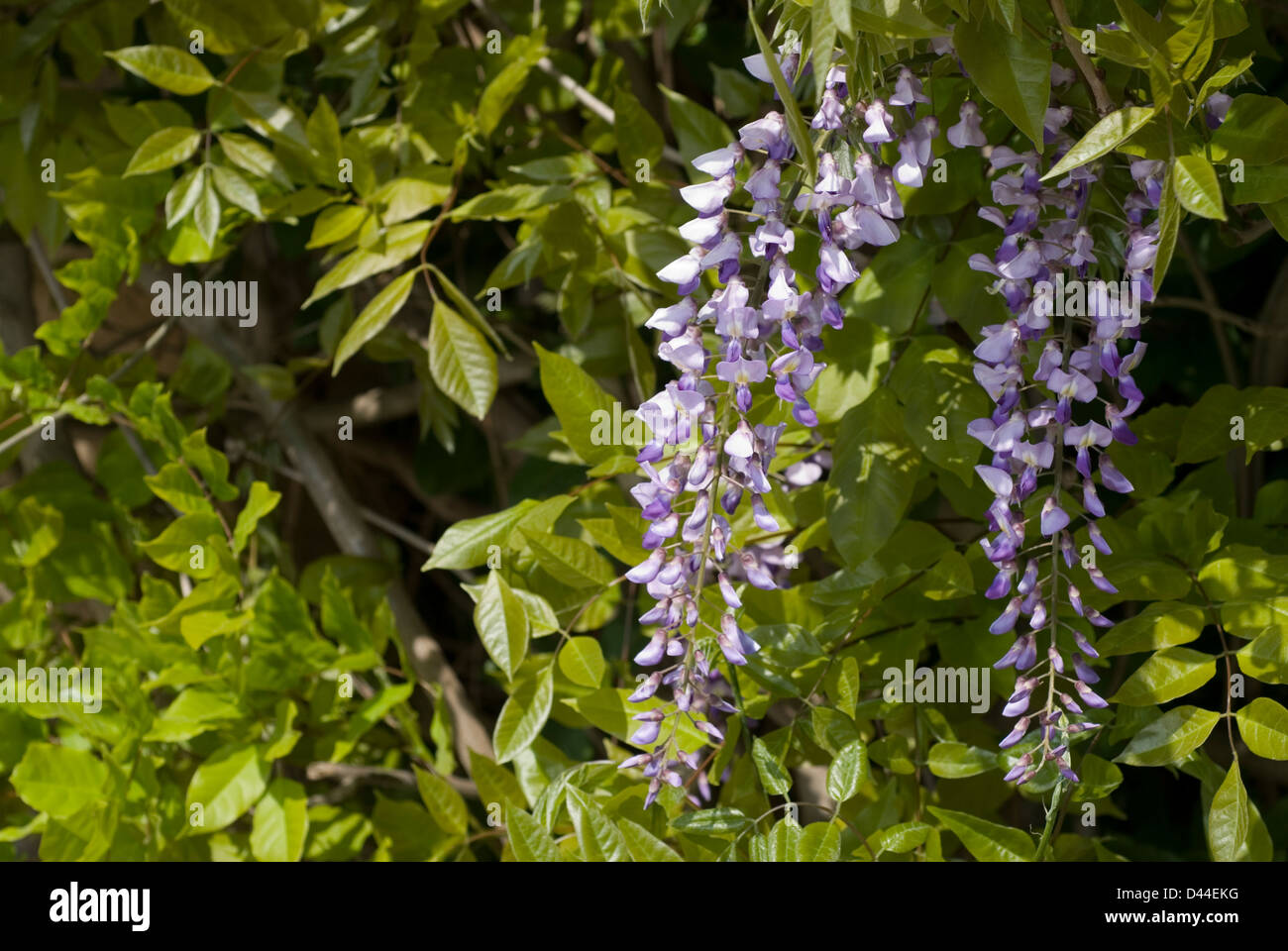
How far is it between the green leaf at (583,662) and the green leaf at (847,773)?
194mm

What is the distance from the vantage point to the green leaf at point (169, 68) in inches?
38.4

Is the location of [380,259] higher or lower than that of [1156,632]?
higher

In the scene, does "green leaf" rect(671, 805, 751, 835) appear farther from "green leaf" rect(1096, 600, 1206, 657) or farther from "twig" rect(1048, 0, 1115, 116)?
"twig" rect(1048, 0, 1115, 116)

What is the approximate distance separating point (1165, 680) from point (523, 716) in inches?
18.3

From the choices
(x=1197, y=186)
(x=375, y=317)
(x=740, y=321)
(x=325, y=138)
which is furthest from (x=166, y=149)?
(x=1197, y=186)

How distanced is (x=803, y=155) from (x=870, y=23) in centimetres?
7

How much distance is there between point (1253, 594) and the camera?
2.43 ft

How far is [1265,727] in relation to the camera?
71cm

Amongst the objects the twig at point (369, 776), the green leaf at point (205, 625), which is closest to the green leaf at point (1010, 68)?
the green leaf at point (205, 625)

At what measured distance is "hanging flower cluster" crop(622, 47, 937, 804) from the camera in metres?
0.64

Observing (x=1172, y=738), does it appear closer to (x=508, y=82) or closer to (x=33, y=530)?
(x=508, y=82)

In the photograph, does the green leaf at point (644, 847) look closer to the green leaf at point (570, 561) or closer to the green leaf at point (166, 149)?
the green leaf at point (570, 561)

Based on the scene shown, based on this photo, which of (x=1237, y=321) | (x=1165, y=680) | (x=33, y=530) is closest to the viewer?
(x=1165, y=680)

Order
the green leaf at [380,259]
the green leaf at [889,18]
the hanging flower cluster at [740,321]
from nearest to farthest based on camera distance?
the green leaf at [889,18]
the hanging flower cluster at [740,321]
the green leaf at [380,259]
